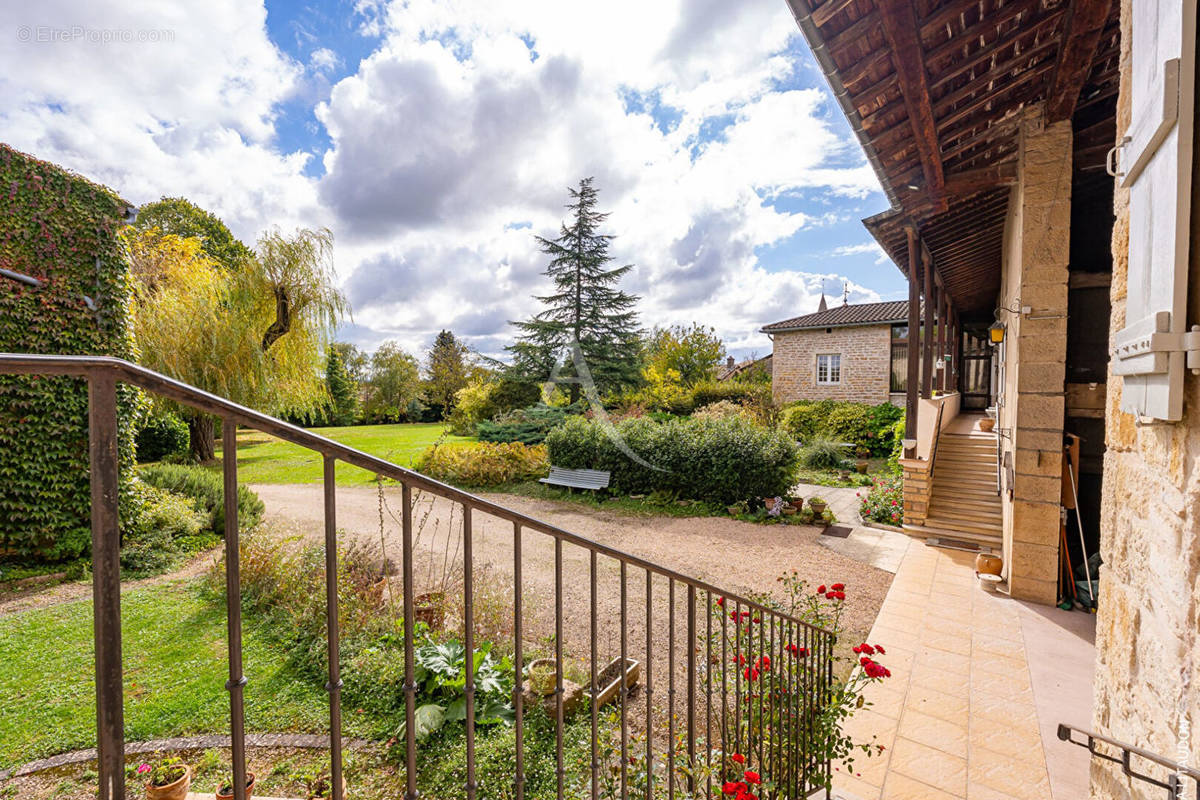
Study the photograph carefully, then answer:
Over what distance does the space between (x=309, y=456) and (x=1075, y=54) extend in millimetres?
18741

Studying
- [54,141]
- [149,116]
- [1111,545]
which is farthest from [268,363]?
[1111,545]

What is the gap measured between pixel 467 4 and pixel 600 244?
1541 cm

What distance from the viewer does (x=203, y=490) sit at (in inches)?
305

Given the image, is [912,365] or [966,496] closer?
[966,496]

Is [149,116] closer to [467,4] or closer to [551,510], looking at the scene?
[467,4]

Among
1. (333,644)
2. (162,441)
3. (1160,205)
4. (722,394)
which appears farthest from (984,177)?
(162,441)

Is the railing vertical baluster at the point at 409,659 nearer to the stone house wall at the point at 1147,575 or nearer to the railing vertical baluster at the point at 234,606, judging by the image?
the railing vertical baluster at the point at 234,606

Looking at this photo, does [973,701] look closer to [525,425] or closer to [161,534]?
[161,534]

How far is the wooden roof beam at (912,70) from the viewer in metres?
2.70

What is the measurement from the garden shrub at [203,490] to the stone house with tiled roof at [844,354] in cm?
1655

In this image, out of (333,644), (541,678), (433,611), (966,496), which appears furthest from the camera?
(966,496)

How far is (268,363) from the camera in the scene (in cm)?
1109

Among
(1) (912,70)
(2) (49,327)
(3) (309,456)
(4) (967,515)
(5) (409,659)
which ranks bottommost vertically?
(3) (309,456)

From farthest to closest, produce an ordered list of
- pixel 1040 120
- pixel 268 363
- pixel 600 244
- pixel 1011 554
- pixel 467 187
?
1. pixel 600 244
2. pixel 268 363
3. pixel 467 187
4. pixel 1011 554
5. pixel 1040 120
